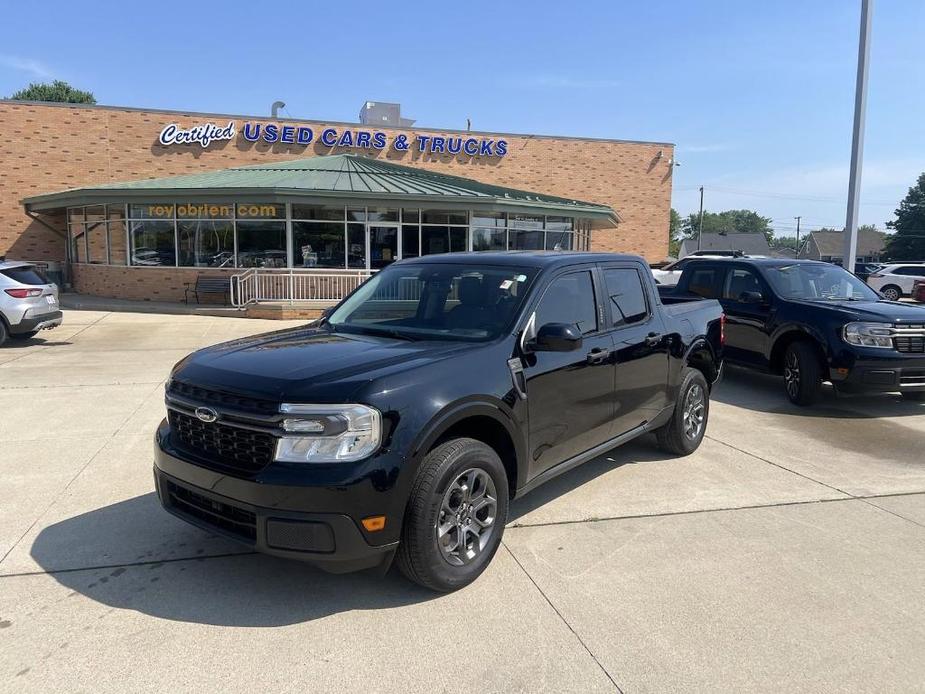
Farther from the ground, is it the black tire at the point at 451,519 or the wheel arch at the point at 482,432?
the wheel arch at the point at 482,432

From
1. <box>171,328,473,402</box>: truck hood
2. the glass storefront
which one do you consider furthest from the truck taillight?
<box>171,328,473,402</box>: truck hood

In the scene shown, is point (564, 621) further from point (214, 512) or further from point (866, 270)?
point (866, 270)

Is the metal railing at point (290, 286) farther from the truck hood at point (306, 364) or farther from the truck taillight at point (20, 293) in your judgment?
the truck hood at point (306, 364)

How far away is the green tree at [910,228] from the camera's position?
215 ft

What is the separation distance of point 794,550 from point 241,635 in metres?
3.20

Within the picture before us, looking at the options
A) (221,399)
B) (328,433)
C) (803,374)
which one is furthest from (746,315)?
(221,399)

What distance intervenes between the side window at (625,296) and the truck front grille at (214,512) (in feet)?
9.34

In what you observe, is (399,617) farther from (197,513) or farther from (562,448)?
(562,448)

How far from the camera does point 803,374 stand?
7.95 metres

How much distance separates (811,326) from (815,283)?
123cm

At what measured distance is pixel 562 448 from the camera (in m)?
4.23

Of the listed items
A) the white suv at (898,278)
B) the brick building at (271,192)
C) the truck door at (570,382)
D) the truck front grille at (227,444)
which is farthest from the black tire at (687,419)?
the white suv at (898,278)

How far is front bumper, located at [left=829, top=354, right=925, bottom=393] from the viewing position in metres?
7.39

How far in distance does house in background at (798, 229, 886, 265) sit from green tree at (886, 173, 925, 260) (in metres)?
10.1
